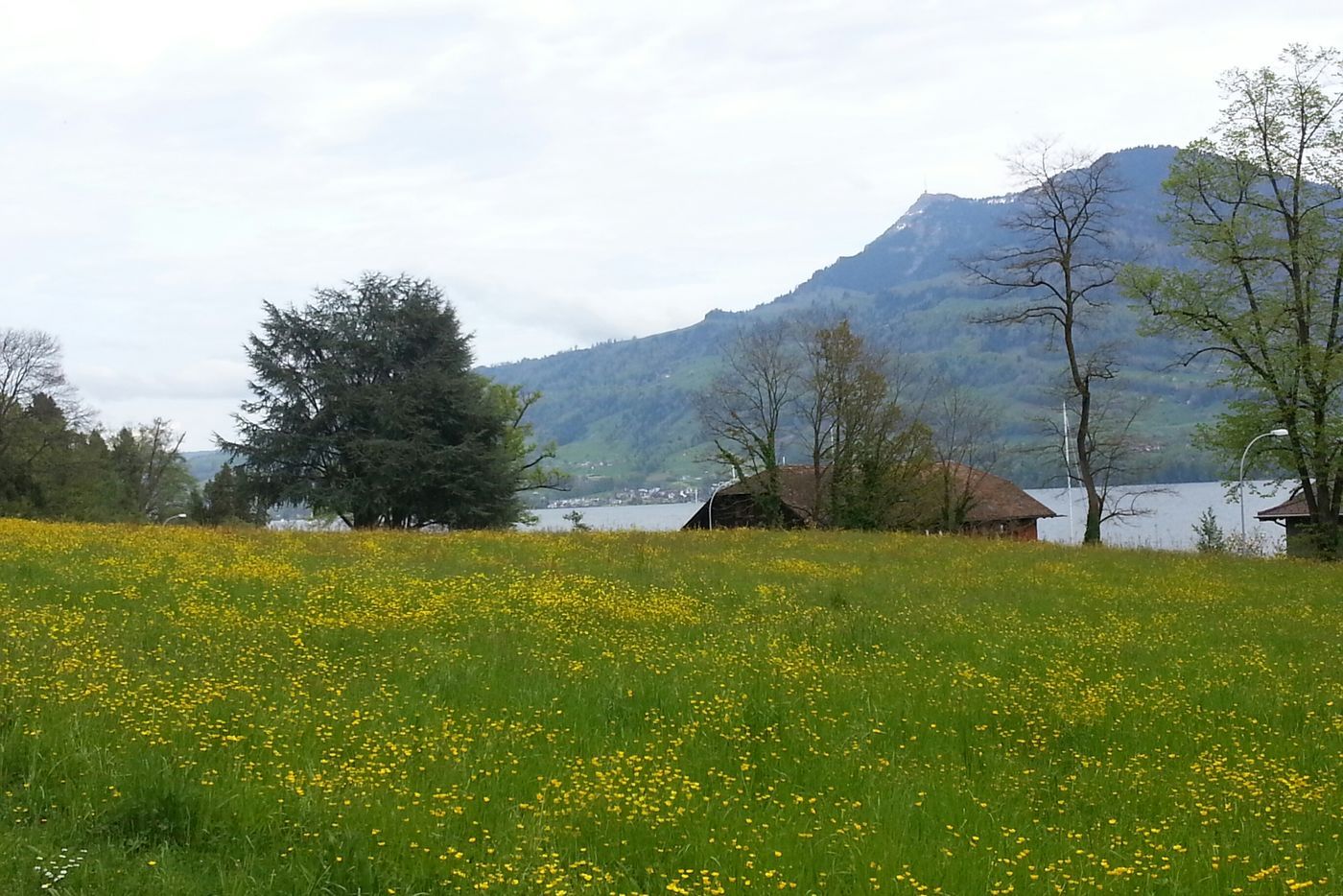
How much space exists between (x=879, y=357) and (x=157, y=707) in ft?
151

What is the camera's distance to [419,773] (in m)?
6.47

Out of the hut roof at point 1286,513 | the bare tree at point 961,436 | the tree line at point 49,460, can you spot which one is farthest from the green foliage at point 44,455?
the hut roof at point 1286,513

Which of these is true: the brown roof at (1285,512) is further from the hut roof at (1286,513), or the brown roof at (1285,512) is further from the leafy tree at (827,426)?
the leafy tree at (827,426)

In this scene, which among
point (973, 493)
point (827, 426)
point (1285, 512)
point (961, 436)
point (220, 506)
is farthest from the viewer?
point (220, 506)

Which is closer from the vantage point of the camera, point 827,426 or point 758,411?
point 827,426

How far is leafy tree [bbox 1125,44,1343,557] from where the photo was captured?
30.0m

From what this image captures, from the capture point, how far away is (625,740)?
7.62 metres

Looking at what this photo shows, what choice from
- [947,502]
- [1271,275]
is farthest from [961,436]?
[1271,275]

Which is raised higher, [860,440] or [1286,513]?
[860,440]

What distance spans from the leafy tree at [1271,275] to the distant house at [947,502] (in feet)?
38.9

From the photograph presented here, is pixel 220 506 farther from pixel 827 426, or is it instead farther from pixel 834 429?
pixel 834 429

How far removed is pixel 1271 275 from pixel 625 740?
31.9 meters

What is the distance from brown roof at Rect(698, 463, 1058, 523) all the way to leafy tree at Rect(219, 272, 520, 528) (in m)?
14.8

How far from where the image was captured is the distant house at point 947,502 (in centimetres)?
5206
